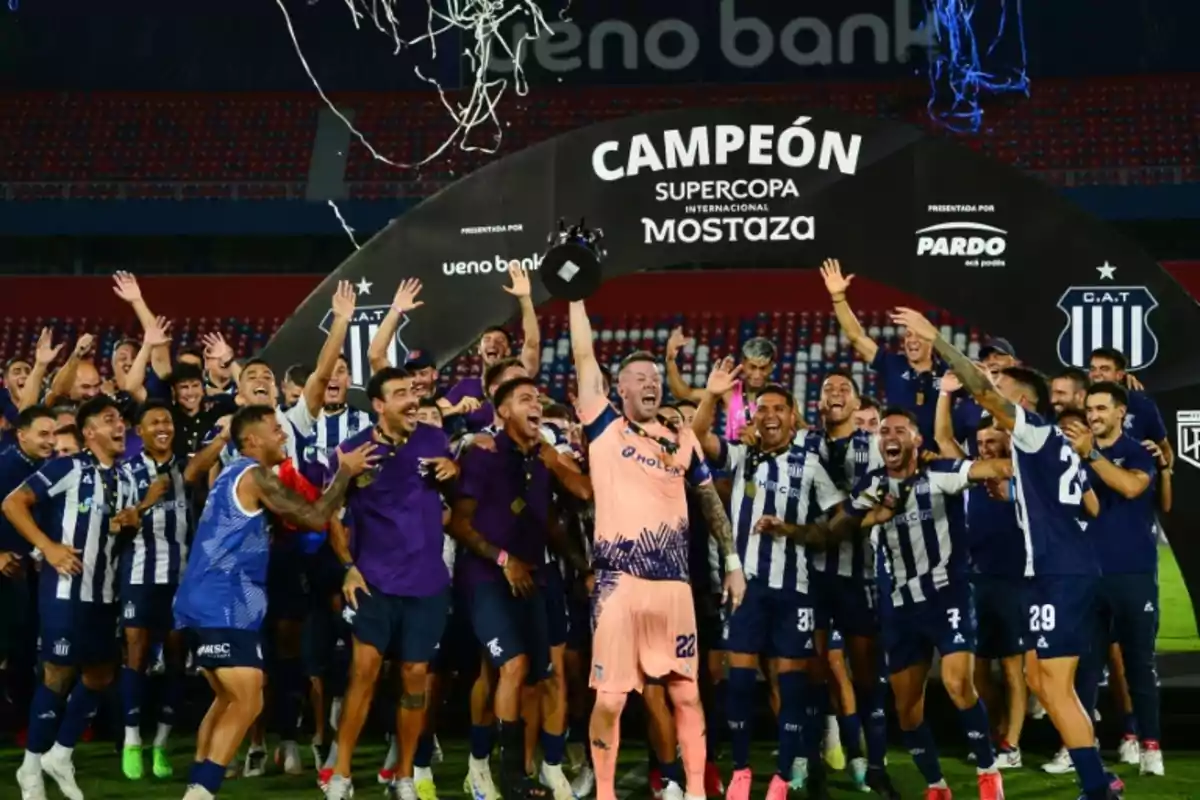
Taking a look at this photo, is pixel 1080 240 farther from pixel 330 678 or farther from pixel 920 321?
pixel 330 678

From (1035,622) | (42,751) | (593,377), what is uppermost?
(593,377)

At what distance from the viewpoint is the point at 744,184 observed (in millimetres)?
10258

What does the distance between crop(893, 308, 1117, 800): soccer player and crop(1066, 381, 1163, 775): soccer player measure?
1.03 meters

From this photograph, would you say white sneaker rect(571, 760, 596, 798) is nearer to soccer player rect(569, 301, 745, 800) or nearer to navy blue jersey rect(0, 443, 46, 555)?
soccer player rect(569, 301, 745, 800)

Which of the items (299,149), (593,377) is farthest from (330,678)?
(299,149)

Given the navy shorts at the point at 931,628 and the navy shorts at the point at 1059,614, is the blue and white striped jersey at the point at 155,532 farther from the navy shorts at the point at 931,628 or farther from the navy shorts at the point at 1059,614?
the navy shorts at the point at 1059,614

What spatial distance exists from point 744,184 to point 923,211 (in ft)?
3.50

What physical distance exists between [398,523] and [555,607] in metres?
0.99

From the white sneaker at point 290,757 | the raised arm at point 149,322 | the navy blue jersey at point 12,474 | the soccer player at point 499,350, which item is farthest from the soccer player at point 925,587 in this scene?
the navy blue jersey at point 12,474

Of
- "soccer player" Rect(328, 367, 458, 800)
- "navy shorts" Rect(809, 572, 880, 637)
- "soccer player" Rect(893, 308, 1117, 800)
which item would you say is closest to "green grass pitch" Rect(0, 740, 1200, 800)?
"soccer player" Rect(328, 367, 458, 800)

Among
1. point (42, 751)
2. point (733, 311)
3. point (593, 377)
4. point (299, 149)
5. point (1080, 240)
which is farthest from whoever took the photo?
point (299, 149)

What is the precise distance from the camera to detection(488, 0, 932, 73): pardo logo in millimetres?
31797

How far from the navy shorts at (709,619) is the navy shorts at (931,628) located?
1.19 m

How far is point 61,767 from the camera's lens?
28.0 ft
